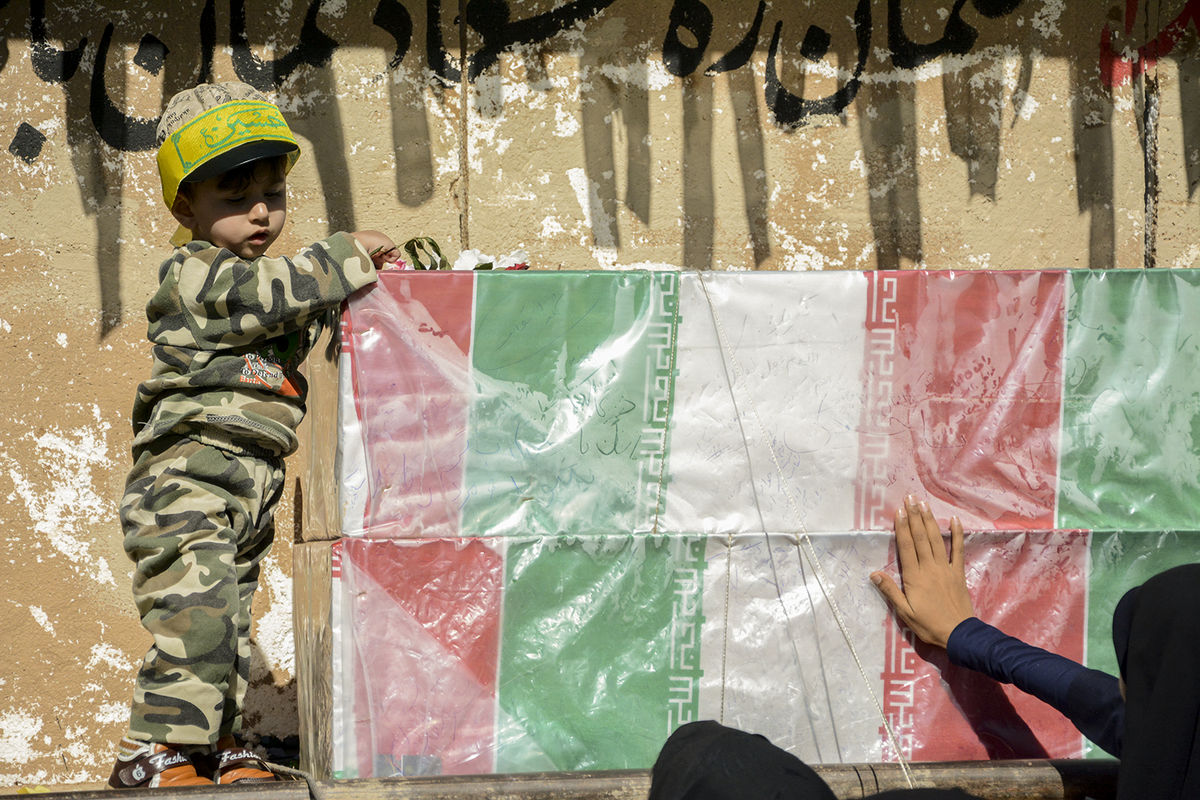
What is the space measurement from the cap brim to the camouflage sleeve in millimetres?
144

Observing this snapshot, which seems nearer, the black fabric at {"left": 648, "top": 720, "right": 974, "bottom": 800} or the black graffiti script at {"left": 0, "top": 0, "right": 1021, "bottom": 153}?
the black fabric at {"left": 648, "top": 720, "right": 974, "bottom": 800}

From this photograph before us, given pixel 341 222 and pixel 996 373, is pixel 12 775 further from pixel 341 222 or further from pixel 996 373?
pixel 996 373

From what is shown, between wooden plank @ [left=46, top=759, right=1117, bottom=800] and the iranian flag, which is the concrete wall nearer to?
the iranian flag

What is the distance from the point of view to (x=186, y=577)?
1.98m

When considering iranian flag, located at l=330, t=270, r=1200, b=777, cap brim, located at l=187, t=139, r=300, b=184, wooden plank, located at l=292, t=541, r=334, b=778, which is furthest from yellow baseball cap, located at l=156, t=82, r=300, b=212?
wooden plank, located at l=292, t=541, r=334, b=778

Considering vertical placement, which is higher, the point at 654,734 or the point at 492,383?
the point at 492,383

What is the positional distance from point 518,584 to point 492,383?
0.40 m

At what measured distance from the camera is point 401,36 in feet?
10.1

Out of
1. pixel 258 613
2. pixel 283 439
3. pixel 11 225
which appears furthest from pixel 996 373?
pixel 11 225

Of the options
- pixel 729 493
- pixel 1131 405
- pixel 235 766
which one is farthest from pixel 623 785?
pixel 1131 405

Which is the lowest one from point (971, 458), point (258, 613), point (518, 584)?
point (258, 613)

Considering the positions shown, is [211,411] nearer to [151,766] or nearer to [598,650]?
[151,766]

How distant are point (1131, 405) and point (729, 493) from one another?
83cm

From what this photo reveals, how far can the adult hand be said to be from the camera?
2027 mm
